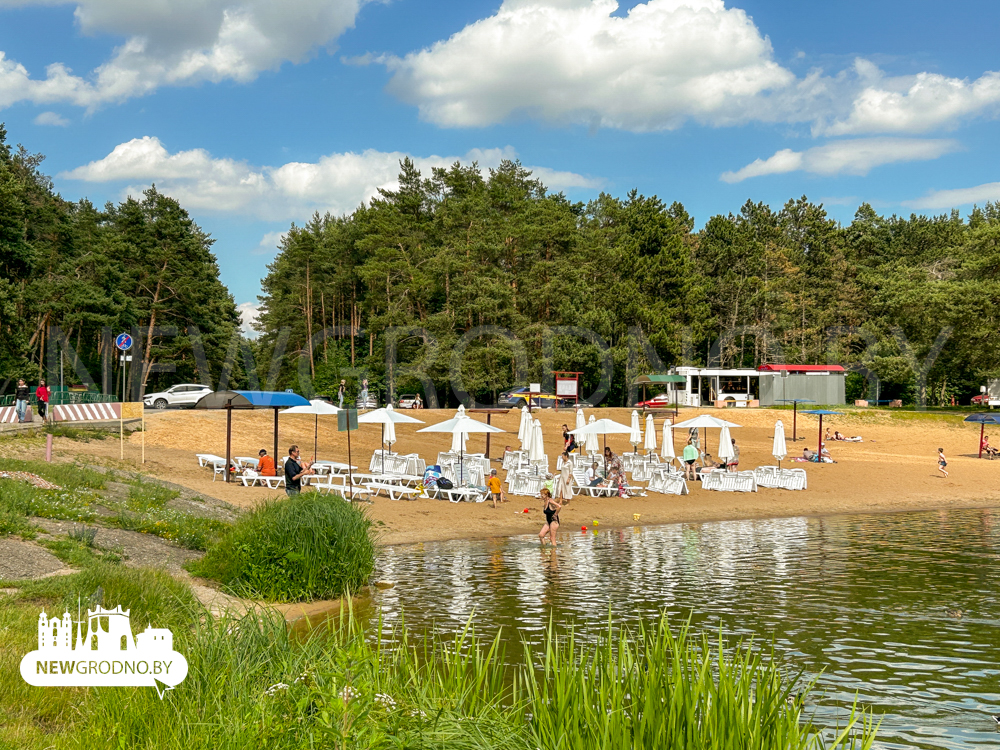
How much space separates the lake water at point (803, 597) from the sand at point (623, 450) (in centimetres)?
228

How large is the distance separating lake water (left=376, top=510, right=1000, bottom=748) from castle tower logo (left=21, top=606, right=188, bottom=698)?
11.4 ft

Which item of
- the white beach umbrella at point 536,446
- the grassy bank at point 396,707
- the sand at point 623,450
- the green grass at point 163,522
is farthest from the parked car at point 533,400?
the grassy bank at point 396,707

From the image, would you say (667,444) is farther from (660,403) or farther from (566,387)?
(660,403)

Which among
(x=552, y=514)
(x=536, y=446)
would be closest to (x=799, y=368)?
(x=536, y=446)

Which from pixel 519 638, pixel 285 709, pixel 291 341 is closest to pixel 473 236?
pixel 291 341

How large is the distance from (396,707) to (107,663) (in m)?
2.09

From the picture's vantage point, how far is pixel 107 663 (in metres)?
5.52

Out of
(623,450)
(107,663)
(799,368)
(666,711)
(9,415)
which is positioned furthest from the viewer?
(799,368)

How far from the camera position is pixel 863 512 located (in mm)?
24906

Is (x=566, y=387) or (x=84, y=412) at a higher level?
(x=566, y=387)

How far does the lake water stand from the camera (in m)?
8.72

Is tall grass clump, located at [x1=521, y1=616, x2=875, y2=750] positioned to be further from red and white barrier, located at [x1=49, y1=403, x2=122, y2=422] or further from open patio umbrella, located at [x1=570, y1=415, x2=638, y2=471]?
red and white barrier, located at [x1=49, y1=403, x2=122, y2=422]

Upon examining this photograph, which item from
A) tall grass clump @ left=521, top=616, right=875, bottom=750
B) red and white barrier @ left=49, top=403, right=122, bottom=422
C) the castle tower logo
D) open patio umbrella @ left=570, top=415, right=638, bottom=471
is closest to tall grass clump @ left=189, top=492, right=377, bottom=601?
the castle tower logo

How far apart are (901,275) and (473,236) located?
3086cm
